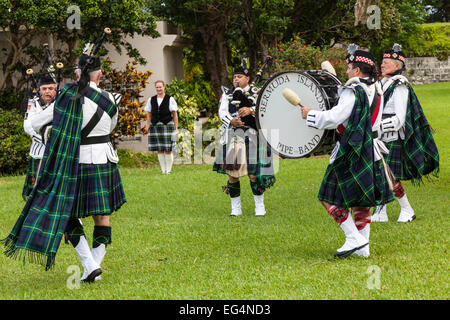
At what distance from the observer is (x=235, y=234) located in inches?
289

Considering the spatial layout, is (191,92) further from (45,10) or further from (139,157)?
(45,10)

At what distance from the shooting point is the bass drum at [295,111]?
18.7ft

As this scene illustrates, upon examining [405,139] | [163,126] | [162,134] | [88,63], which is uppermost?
[88,63]

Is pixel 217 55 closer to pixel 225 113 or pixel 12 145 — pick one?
pixel 12 145

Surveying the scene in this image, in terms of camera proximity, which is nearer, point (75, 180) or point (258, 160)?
point (75, 180)

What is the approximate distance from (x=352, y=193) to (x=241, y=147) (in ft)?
9.72

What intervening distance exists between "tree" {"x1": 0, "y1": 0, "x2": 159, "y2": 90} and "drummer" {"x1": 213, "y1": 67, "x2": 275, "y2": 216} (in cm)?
711

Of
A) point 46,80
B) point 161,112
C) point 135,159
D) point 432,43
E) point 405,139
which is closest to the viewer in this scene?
point 46,80

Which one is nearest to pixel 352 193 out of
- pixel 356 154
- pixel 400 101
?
pixel 356 154

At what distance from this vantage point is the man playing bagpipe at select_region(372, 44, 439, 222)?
24.1 feet

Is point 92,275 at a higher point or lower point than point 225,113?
lower

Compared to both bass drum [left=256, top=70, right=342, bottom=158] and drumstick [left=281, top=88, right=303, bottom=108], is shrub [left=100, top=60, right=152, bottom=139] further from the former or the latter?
drumstick [left=281, top=88, right=303, bottom=108]

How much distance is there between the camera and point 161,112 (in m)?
13.8
